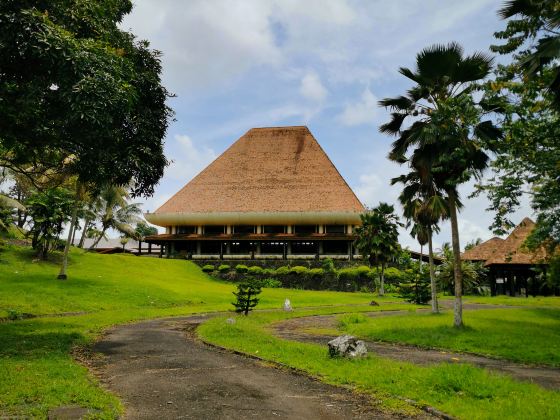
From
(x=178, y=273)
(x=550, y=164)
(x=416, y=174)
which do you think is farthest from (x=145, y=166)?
(x=178, y=273)

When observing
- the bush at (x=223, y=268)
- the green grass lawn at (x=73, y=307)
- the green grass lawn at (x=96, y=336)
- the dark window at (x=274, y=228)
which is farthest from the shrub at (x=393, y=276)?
the green grass lawn at (x=96, y=336)

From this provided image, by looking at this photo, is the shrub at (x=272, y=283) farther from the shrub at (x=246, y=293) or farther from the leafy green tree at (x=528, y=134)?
the leafy green tree at (x=528, y=134)

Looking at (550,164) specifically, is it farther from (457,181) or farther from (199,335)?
(199,335)

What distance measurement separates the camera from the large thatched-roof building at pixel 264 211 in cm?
5825

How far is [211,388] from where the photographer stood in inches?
328

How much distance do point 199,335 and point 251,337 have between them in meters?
2.08

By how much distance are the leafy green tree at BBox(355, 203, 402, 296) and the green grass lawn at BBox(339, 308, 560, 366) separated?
1841 cm

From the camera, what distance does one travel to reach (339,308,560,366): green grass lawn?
539 inches

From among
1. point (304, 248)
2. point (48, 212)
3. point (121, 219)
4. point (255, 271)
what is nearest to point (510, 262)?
point (255, 271)

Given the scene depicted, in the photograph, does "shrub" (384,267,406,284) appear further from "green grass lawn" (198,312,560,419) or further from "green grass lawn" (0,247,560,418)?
"green grass lawn" (198,312,560,419)

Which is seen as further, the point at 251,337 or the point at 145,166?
the point at 251,337

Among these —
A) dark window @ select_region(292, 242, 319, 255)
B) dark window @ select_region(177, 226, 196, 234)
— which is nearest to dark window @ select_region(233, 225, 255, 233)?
dark window @ select_region(177, 226, 196, 234)

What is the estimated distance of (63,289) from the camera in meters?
27.8

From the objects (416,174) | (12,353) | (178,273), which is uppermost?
(416,174)
